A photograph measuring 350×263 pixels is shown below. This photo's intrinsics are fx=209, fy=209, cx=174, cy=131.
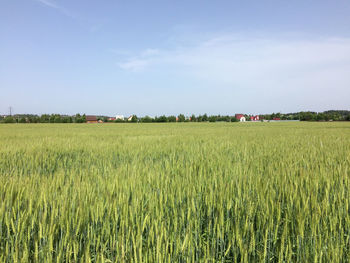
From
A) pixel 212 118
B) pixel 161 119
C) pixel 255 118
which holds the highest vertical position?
pixel 255 118

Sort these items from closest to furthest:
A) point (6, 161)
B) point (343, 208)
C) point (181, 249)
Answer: point (181, 249)
point (343, 208)
point (6, 161)

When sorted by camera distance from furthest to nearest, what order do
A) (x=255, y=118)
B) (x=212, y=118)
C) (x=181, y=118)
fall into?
(x=255, y=118) < (x=212, y=118) < (x=181, y=118)

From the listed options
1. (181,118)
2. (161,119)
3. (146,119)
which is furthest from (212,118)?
(146,119)

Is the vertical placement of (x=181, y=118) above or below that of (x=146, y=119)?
above

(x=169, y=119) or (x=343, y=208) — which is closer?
(x=343, y=208)

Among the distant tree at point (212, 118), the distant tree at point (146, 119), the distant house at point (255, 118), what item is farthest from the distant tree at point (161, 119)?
the distant house at point (255, 118)

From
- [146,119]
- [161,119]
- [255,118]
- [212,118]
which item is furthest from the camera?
[255,118]

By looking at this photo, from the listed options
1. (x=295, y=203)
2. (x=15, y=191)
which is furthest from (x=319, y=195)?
(x=15, y=191)

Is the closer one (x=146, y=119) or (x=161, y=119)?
(x=146, y=119)

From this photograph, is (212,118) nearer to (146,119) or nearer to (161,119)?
(161,119)

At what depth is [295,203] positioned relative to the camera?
1737 millimetres

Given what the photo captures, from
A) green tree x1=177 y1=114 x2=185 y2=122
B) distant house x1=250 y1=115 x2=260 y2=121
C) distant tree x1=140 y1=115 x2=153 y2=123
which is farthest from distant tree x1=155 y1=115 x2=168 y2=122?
distant house x1=250 y1=115 x2=260 y2=121

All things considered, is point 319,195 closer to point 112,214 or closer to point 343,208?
point 343,208

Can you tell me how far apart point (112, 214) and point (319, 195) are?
6.29ft
